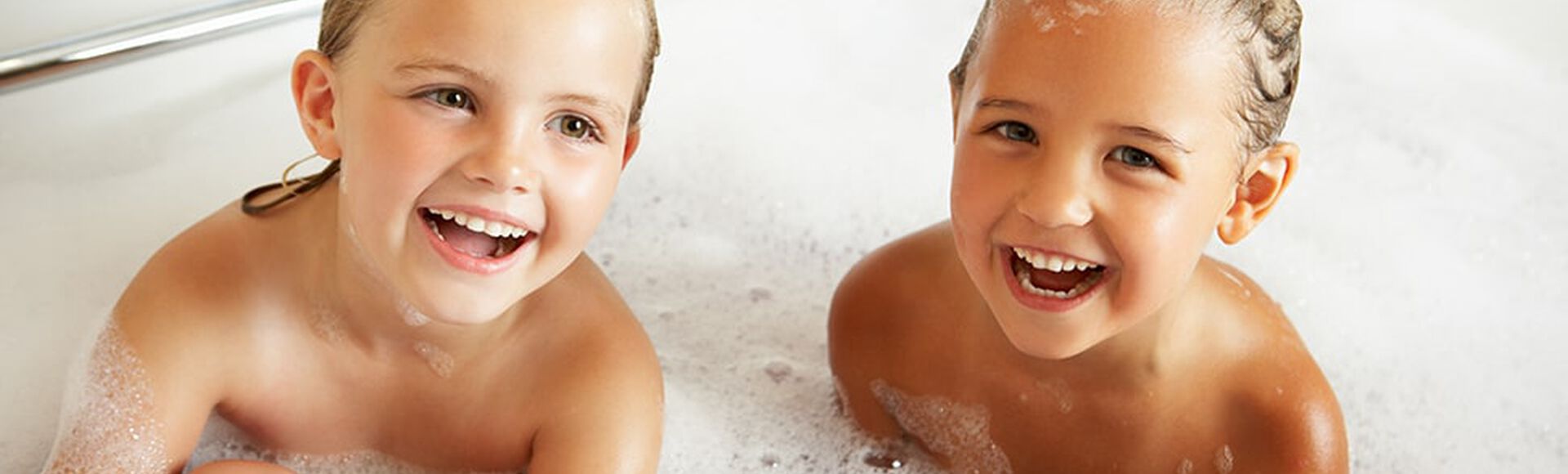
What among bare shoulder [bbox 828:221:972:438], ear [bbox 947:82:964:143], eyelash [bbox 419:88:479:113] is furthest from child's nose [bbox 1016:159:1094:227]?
eyelash [bbox 419:88:479:113]

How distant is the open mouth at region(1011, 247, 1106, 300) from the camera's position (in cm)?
106

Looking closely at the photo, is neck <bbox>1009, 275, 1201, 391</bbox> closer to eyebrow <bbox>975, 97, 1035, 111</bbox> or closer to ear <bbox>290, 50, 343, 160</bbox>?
eyebrow <bbox>975, 97, 1035, 111</bbox>

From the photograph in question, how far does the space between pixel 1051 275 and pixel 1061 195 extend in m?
0.11

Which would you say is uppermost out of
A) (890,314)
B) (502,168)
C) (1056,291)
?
(502,168)

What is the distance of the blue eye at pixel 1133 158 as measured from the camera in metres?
1.02

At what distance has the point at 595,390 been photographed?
3.81ft

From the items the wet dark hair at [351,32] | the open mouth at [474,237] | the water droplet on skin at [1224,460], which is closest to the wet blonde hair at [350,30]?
the wet dark hair at [351,32]

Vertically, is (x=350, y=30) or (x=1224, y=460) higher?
(x=350, y=30)

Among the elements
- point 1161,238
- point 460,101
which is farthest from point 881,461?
point 460,101

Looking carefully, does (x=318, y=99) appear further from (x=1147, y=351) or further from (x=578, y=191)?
(x=1147, y=351)

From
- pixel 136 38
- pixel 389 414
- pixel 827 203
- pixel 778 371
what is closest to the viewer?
pixel 389 414

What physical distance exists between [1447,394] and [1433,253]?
212 millimetres

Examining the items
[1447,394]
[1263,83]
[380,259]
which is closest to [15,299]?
[380,259]

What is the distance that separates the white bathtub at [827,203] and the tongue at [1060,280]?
261 mm
